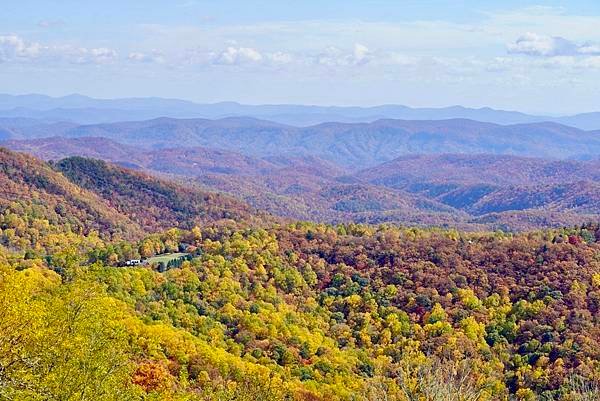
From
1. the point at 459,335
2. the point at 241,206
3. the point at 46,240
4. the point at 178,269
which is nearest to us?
the point at 459,335

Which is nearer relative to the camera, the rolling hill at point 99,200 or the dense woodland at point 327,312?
the dense woodland at point 327,312

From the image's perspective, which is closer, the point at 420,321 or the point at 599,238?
the point at 420,321

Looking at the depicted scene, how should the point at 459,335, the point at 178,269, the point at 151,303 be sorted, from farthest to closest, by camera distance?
the point at 178,269 < the point at 459,335 < the point at 151,303

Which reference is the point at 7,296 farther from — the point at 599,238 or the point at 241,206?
the point at 241,206

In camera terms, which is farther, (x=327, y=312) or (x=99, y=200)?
(x=99, y=200)

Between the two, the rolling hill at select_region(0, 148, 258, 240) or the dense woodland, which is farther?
the rolling hill at select_region(0, 148, 258, 240)

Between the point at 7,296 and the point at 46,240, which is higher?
the point at 7,296

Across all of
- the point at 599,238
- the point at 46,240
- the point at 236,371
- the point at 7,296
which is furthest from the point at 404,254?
the point at 7,296
